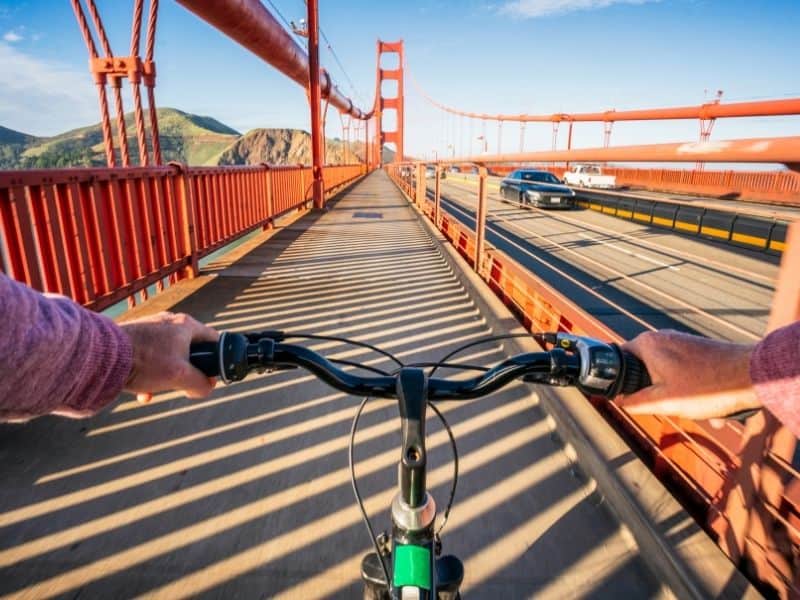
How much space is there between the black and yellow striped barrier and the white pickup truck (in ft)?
26.0

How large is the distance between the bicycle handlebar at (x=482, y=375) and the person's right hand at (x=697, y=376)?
0.12ft

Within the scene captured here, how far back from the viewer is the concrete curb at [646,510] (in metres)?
1.40

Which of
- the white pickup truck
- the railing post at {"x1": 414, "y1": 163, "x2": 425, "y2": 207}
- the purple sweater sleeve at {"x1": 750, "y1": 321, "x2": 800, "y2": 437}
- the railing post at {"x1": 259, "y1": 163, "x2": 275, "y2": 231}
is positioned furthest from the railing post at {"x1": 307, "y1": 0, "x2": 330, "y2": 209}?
the white pickup truck

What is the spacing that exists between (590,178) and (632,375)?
27.8 meters

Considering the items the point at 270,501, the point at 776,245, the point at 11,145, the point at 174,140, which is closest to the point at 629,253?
the point at 776,245

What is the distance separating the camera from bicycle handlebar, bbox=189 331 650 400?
929 millimetres

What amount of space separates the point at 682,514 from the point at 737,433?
376 mm

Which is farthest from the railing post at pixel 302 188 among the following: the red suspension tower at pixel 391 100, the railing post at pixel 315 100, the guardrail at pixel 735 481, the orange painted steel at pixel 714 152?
the red suspension tower at pixel 391 100

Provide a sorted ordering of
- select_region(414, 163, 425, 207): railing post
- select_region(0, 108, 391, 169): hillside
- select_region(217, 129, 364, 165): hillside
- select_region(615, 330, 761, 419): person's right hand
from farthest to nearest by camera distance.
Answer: select_region(217, 129, 364, 165): hillside → select_region(0, 108, 391, 169): hillside → select_region(414, 163, 425, 207): railing post → select_region(615, 330, 761, 419): person's right hand

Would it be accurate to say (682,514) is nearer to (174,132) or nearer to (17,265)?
(17,265)

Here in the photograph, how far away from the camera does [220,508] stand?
1843 millimetres

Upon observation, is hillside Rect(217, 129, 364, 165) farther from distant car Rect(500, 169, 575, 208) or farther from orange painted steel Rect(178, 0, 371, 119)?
orange painted steel Rect(178, 0, 371, 119)

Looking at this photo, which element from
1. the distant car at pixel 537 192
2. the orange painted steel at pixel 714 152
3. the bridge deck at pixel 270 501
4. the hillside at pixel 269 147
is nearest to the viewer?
the orange painted steel at pixel 714 152

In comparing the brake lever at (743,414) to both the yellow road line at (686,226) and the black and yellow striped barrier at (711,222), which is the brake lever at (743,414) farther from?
the yellow road line at (686,226)
